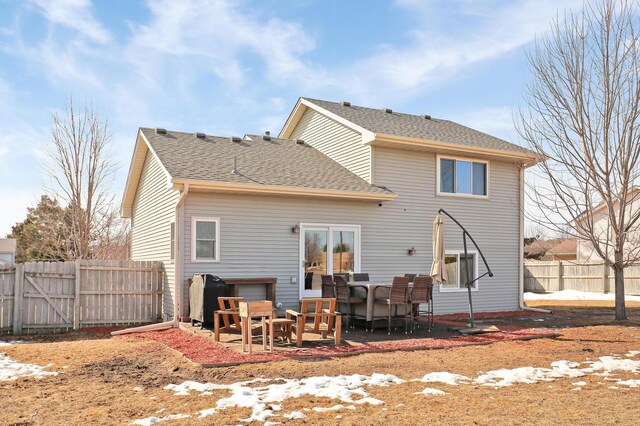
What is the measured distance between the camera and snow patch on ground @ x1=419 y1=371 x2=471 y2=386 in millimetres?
6861

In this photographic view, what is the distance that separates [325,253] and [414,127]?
502 centimetres

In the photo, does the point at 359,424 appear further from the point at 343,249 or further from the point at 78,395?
the point at 343,249

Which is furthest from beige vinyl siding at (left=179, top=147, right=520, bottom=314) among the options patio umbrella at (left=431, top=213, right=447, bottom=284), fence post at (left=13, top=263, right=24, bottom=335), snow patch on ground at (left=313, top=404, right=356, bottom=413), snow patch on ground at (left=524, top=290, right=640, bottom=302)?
snow patch on ground at (left=524, top=290, right=640, bottom=302)

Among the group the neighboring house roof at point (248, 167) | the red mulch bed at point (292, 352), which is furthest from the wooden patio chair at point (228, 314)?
the neighboring house roof at point (248, 167)

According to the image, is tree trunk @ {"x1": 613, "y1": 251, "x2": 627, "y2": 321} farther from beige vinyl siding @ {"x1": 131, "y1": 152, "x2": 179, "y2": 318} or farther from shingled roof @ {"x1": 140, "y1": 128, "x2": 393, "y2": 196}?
beige vinyl siding @ {"x1": 131, "y1": 152, "x2": 179, "y2": 318}

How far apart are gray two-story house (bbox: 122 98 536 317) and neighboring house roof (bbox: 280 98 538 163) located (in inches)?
2.4

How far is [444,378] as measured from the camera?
7.00 metres

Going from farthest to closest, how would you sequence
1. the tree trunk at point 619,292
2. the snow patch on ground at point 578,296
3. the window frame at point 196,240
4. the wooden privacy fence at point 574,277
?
the wooden privacy fence at point 574,277 → the snow patch on ground at point 578,296 → the tree trunk at point 619,292 → the window frame at point 196,240

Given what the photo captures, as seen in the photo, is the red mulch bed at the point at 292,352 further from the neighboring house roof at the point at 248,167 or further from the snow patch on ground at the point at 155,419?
the neighboring house roof at the point at 248,167

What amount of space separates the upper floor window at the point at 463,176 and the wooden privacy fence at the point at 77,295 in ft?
25.4

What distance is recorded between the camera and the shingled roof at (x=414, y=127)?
49.2 feet

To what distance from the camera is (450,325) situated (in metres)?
12.4

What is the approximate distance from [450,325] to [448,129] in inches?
282

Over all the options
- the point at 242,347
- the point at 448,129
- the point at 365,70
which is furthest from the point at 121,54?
the point at 448,129
